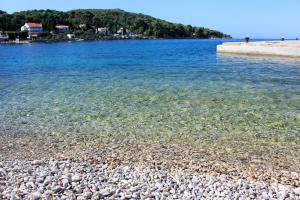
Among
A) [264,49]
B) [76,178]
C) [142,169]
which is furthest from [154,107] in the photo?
[264,49]

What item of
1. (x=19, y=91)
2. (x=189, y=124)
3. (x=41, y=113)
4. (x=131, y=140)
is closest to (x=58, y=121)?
(x=41, y=113)

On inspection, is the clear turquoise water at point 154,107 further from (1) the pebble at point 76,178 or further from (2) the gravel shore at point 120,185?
(1) the pebble at point 76,178

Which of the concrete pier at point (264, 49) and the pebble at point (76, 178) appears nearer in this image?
the pebble at point (76, 178)

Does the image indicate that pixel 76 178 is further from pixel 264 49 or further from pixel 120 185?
pixel 264 49

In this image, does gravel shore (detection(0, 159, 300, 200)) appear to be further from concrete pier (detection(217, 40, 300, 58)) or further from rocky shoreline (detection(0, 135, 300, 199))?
concrete pier (detection(217, 40, 300, 58))

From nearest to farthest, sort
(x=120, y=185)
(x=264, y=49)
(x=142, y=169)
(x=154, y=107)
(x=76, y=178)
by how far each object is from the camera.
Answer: (x=120, y=185) < (x=76, y=178) < (x=142, y=169) < (x=154, y=107) < (x=264, y=49)

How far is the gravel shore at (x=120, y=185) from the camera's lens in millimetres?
7328

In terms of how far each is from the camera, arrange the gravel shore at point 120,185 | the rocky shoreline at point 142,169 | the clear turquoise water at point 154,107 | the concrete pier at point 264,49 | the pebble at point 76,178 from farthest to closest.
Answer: the concrete pier at point 264,49
the clear turquoise water at point 154,107
the pebble at point 76,178
the rocky shoreline at point 142,169
the gravel shore at point 120,185

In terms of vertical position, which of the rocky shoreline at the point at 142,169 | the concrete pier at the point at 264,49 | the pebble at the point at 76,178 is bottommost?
the rocky shoreline at the point at 142,169

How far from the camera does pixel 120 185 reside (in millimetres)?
7883

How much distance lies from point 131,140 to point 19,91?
1271 centimetres

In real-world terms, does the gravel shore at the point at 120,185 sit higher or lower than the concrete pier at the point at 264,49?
lower

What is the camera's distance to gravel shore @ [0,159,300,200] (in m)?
7.33

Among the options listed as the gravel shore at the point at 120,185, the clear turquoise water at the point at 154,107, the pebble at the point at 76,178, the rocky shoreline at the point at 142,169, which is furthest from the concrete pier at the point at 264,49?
the pebble at the point at 76,178
